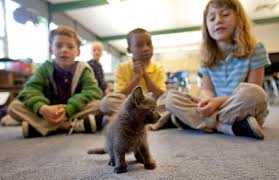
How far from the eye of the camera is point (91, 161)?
2.43ft

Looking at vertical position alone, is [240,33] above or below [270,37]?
below

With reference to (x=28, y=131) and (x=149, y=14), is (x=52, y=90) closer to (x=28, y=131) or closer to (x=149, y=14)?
(x=28, y=131)

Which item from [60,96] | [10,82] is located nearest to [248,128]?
[60,96]

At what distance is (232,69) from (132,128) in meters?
0.82

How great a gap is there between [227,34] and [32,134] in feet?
3.54

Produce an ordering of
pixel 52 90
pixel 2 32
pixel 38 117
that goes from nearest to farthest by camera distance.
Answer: pixel 38 117 → pixel 52 90 → pixel 2 32

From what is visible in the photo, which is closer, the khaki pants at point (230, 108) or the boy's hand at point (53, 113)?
the khaki pants at point (230, 108)

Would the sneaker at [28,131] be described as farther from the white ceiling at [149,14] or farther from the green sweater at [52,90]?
the white ceiling at [149,14]

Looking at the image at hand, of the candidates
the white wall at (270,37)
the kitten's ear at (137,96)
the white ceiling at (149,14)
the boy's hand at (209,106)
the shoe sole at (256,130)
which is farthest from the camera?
the white wall at (270,37)

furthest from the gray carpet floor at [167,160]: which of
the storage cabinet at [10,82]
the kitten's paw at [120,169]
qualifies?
the storage cabinet at [10,82]

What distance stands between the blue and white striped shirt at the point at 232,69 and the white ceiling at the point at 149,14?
3.60m

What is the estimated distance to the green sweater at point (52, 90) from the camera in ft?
4.44

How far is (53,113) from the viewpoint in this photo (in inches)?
49.8

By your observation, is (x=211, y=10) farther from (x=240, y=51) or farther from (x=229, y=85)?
(x=229, y=85)
